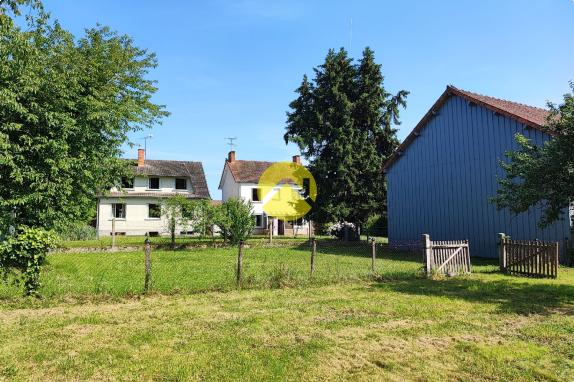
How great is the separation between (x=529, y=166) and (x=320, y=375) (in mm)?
8330

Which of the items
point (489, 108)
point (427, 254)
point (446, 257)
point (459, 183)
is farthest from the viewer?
point (459, 183)

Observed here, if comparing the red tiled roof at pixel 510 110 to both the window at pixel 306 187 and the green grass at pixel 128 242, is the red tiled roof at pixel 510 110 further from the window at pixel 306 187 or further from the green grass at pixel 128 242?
the green grass at pixel 128 242

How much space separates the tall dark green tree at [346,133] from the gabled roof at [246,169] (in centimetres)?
1275

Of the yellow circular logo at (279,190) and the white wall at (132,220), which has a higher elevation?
the yellow circular logo at (279,190)

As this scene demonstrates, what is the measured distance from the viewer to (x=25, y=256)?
8.83 metres

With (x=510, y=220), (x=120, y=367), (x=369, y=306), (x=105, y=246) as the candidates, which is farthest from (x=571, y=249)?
(x=105, y=246)

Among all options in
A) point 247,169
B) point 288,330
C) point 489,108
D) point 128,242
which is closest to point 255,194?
point 247,169

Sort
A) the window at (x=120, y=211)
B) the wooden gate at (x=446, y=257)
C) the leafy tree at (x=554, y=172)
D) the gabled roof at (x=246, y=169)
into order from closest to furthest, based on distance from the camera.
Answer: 1. the leafy tree at (x=554, y=172)
2. the wooden gate at (x=446, y=257)
3. the window at (x=120, y=211)
4. the gabled roof at (x=246, y=169)

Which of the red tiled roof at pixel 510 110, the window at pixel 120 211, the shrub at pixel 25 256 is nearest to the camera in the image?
the shrub at pixel 25 256

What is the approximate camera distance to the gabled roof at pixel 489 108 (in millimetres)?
18719

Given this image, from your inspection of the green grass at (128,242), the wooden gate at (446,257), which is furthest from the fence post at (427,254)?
the green grass at (128,242)

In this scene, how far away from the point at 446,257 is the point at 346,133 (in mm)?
17165

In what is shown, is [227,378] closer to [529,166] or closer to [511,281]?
[529,166]

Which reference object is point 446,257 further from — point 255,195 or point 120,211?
point 255,195
